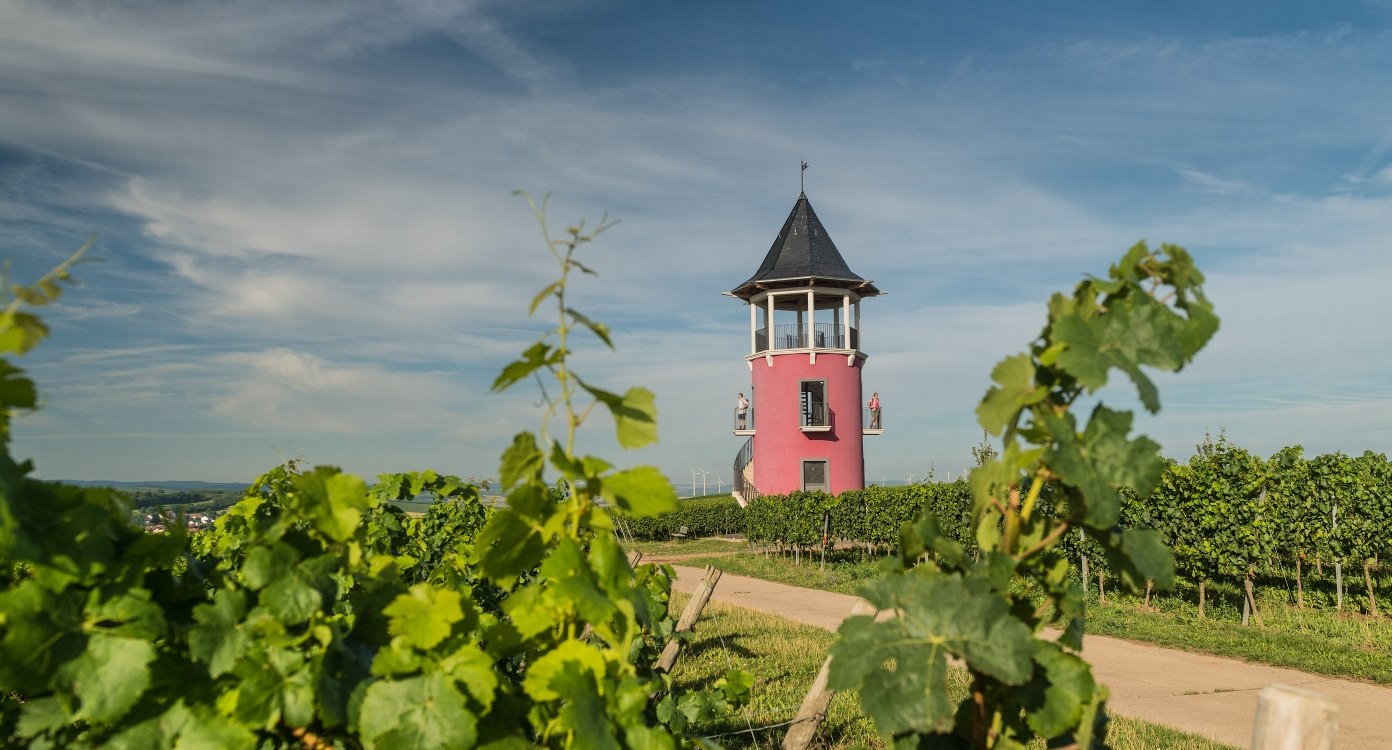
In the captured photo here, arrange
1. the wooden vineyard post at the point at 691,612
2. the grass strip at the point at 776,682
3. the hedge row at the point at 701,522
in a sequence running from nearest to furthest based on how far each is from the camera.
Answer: the grass strip at the point at 776,682 < the wooden vineyard post at the point at 691,612 < the hedge row at the point at 701,522

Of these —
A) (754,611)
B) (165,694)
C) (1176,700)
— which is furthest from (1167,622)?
(165,694)

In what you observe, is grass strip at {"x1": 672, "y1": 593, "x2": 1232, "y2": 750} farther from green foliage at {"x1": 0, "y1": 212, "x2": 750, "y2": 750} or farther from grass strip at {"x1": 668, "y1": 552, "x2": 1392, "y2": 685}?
green foliage at {"x1": 0, "y1": 212, "x2": 750, "y2": 750}

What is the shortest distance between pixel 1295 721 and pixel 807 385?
26.1m

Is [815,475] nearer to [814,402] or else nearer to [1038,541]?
[814,402]

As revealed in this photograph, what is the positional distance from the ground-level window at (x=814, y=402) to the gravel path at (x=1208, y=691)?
52.9ft

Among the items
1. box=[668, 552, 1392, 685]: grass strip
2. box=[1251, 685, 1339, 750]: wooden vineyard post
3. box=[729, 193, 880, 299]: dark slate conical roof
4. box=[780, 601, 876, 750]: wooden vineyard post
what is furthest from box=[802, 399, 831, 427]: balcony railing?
box=[1251, 685, 1339, 750]: wooden vineyard post

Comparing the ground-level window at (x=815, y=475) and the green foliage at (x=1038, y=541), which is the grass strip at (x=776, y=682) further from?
the ground-level window at (x=815, y=475)

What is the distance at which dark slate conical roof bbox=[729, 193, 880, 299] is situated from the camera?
2705cm

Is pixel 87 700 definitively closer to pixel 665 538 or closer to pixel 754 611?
pixel 754 611

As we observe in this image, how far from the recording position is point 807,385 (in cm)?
2739

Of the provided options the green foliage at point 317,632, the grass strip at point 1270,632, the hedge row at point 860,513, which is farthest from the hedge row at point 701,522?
the green foliage at point 317,632

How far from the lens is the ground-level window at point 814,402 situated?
87.9 ft

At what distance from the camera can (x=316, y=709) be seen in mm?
1354

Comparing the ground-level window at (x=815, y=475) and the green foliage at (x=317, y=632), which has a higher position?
the green foliage at (x=317, y=632)
